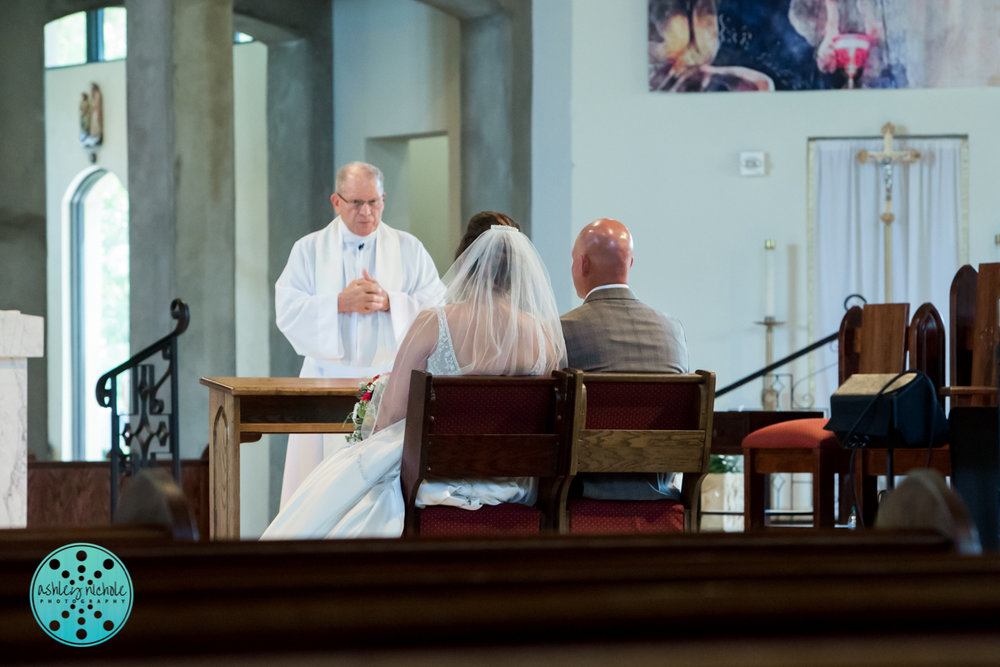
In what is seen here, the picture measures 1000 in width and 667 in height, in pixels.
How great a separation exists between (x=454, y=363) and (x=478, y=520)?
0.49m

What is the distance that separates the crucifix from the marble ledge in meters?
6.88

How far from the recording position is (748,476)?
5.42 m

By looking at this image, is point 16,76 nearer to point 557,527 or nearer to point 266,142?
point 266,142

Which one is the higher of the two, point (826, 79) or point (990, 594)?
point (826, 79)

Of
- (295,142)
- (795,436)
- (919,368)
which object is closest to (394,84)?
(295,142)

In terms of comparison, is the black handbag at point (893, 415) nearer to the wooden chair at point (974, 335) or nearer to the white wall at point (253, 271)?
the wooden chair at point (974, 335)

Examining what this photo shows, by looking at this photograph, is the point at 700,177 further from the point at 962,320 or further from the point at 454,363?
the point at 454,363

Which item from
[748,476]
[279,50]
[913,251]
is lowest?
[748,476]

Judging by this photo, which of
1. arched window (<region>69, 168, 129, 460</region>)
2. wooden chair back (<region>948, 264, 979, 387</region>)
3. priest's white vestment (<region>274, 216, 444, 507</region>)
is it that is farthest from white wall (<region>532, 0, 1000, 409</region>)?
arched window (<region>69, 168, 129, 460</region>)

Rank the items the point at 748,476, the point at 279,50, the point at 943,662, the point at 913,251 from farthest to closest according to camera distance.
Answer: the point at 279,50 < the point at 913,251 < the point at 748,476 < the point at 943,662

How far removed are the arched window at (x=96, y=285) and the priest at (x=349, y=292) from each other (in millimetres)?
8192

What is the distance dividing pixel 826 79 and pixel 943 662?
29.8ft

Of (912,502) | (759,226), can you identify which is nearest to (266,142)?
(759,226)

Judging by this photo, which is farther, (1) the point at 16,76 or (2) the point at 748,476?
(1) the point at 16,76
